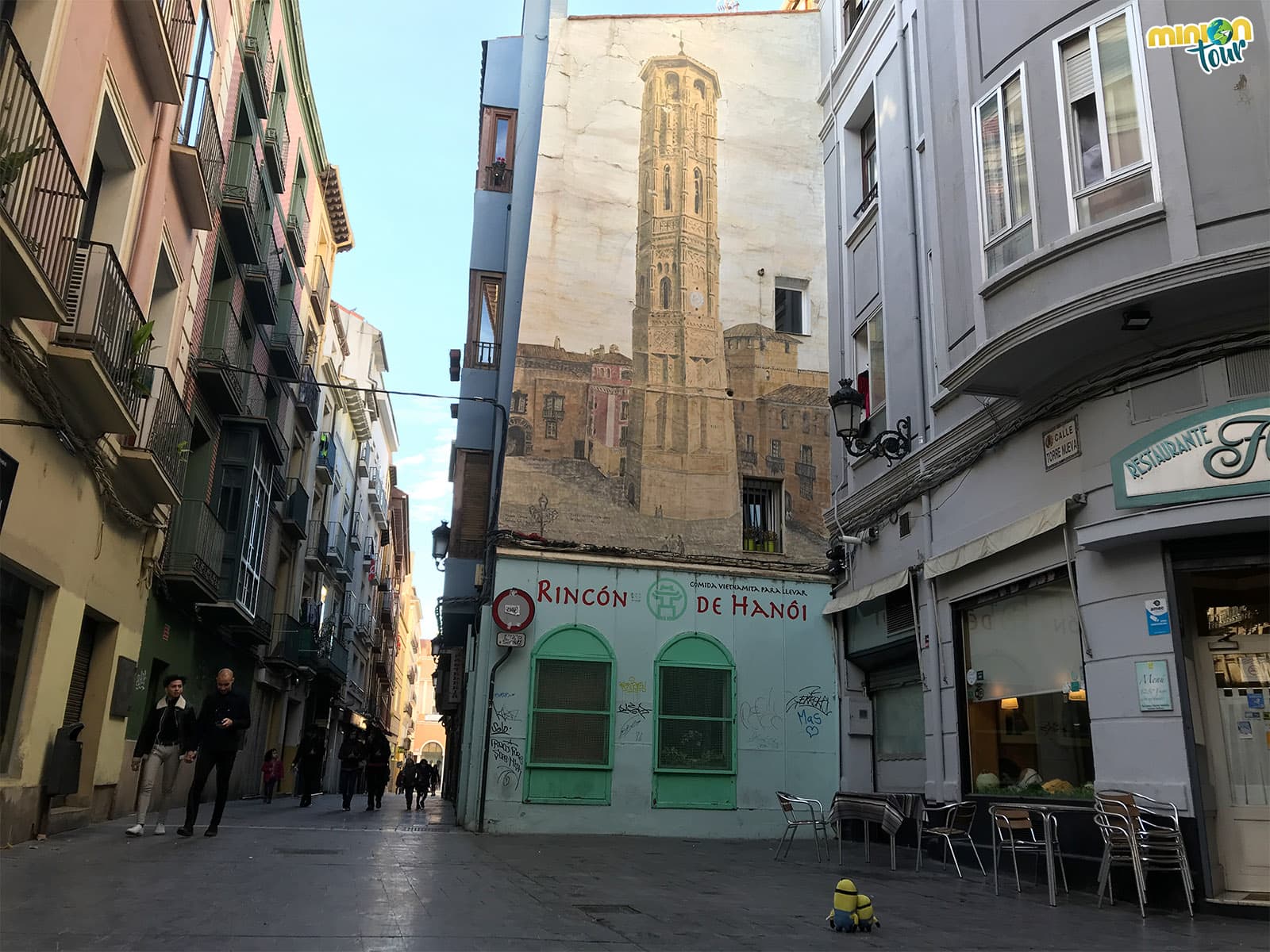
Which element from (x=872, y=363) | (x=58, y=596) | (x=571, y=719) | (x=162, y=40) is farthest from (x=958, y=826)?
(x=162, y=40)

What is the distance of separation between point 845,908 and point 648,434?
11.0 metres

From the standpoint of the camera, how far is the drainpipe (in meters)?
13.6

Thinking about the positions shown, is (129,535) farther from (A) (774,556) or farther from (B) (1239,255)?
(B) (1239,255)

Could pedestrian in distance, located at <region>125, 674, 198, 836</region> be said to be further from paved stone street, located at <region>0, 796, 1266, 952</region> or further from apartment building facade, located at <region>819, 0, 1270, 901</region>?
apartment building facade, located at <region>819, 0, 1270, 901</region>

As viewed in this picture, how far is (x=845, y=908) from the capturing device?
5.91 m

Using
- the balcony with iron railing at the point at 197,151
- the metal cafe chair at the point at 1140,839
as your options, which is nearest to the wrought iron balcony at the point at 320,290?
the balcony with iron railing at the point at 197,151

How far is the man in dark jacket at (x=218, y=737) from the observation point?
10.2m

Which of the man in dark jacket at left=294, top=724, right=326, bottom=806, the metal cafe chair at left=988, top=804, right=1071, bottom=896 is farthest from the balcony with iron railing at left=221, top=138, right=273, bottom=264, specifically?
the metal cafe chair at left=988, top=804, right=1071, bottom=896

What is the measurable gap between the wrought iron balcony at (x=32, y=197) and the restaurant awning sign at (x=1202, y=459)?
8.85 metres

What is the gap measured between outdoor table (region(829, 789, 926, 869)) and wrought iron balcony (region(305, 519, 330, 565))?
21.3 m

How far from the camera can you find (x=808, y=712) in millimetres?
15094

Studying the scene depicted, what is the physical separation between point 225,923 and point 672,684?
32.6 feet

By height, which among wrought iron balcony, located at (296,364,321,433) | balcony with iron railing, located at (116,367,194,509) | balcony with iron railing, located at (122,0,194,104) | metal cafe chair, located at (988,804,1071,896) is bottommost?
metal cafe chair, located at (988,804,1071,896)

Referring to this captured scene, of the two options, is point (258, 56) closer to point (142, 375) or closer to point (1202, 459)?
point (142, 375)
